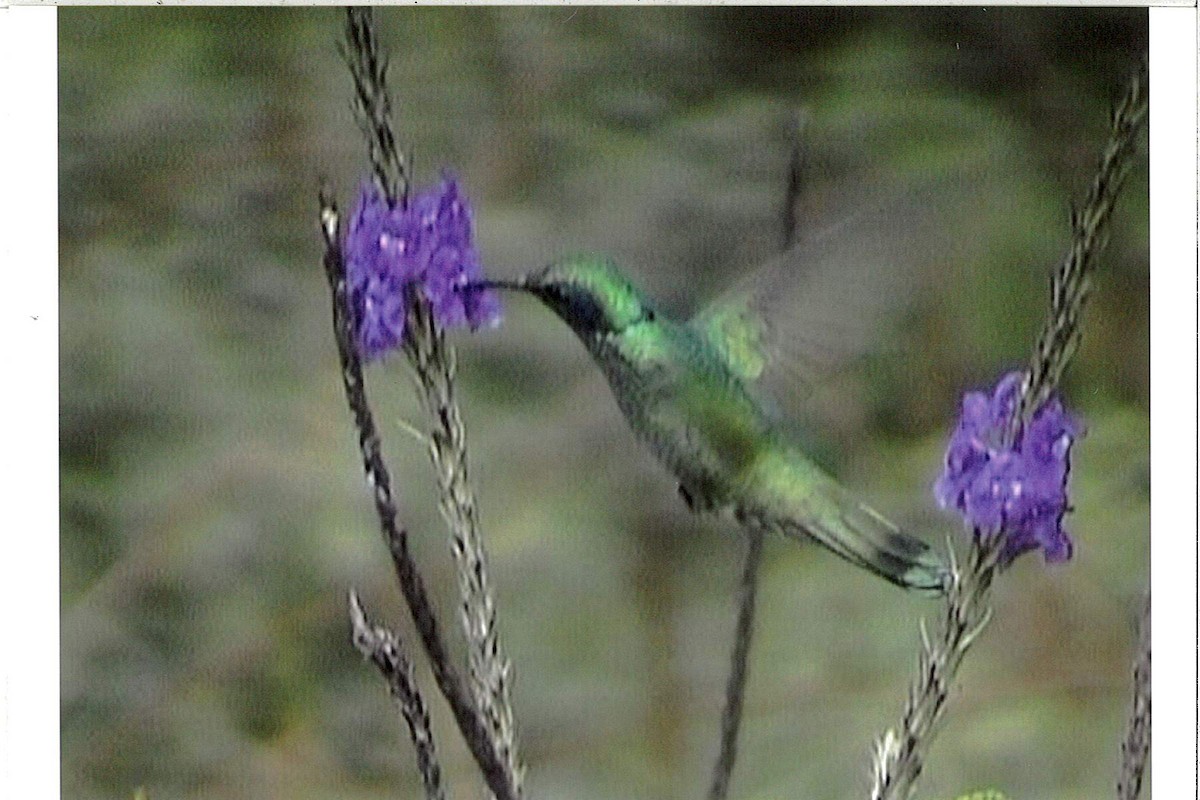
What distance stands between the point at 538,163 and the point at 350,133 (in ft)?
0.44

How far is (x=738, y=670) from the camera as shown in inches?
47.5

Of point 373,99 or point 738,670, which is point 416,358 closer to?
point 373,99

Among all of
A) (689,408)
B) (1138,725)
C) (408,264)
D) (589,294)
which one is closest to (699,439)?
(689,408)

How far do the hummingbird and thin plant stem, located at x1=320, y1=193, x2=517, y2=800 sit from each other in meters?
0.11

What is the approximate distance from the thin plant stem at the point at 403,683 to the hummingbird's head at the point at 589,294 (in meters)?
0.25

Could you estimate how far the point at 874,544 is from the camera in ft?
3.98

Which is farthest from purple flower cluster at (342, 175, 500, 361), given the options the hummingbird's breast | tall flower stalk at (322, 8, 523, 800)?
the hummingbird's breast

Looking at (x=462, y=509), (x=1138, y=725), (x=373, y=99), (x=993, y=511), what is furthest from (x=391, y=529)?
(x=1138, y=725)

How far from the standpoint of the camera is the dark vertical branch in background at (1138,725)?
4.00 ft

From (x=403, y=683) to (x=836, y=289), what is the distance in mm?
417

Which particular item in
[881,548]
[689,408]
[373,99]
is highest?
[373,99]

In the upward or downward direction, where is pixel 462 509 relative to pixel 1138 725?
upward

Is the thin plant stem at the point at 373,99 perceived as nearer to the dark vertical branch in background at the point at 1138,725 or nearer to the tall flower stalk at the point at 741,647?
the tall flower stalk at the point at 741,647
